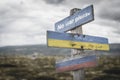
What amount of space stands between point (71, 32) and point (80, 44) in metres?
0.79

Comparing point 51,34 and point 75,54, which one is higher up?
point 51,34

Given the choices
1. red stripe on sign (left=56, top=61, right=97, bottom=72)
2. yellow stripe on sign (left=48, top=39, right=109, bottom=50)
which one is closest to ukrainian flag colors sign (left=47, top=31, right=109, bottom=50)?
yellow stripe on sign (left=48, top=39, right=109, bottom=50)

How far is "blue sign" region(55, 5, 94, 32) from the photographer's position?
8219 millimetres

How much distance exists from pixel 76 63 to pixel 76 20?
Answer: 4.48 ft

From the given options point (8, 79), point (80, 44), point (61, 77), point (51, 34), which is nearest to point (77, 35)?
point (80, 44)

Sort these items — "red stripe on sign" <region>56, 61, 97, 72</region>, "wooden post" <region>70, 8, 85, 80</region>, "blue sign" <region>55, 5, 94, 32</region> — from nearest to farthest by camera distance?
"red stripe on sign" <region>56, 61, 97, 72</region> < "blue sign" <region>55, 5, 94, 32</region> < "wooden post" <region>70, 8, 85, 80</region>

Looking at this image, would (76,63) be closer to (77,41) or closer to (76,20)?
(77,41)

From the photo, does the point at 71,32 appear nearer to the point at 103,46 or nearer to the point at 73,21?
the point at 73,21

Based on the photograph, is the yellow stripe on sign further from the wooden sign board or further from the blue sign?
the blue sign

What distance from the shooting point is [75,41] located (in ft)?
27.6

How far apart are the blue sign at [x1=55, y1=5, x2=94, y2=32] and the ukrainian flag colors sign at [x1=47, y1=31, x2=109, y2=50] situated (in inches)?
18.4

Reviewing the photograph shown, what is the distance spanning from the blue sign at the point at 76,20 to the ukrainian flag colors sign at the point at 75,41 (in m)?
0.47

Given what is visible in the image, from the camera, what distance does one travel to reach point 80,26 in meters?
Result: 8.85

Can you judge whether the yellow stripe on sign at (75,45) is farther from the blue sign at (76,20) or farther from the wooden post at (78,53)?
the blue sign at (76,20)
